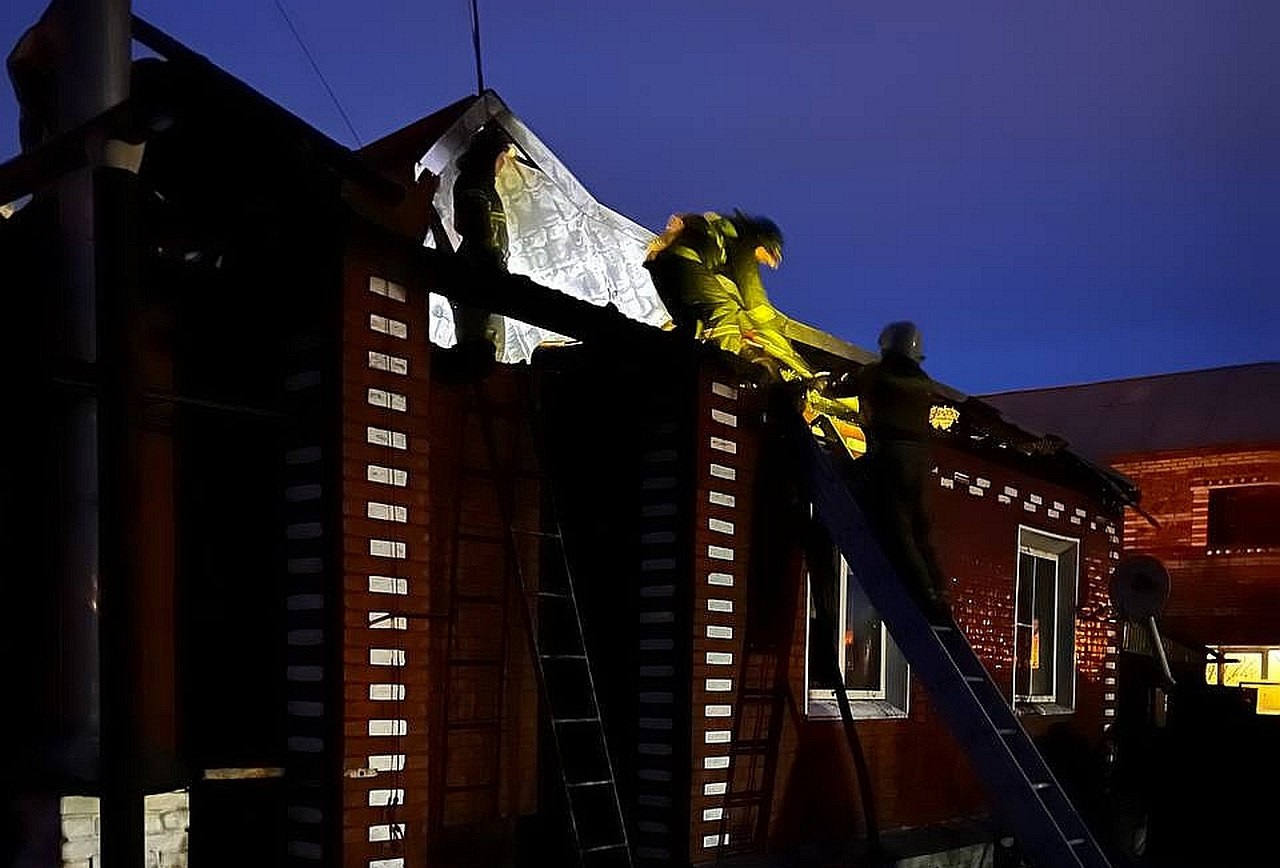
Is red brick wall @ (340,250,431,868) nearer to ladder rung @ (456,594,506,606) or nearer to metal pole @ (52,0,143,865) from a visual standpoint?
ladder rung @ (456,594,506,606)

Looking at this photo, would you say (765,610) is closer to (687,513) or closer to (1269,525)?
(687,513)

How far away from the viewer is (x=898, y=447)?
805 cm

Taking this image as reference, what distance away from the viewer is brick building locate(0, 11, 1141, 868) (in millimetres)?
4547

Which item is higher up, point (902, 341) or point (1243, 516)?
point (902, 341)

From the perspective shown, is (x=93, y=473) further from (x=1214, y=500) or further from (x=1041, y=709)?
(x=1214, y=500)

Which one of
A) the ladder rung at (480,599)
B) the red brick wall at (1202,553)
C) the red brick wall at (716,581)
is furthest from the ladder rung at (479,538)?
the red brick wall at (1202,553)

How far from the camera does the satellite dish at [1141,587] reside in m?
11.9

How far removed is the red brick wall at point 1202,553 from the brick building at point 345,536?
16237 mm

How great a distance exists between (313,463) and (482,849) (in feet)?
8.52

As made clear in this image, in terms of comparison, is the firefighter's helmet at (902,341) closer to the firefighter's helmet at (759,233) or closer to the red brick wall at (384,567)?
the firefighter's helmet at (759,233)

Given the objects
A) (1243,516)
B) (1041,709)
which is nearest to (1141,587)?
(1041,709)

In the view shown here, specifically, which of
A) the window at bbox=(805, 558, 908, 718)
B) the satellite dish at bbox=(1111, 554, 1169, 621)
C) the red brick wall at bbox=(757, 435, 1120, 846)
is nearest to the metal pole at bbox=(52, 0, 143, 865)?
the red brick wall at bbox=(757, 435, 1120, 846)

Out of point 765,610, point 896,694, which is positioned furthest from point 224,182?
point 896,694

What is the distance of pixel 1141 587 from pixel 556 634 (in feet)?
25.1
